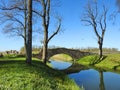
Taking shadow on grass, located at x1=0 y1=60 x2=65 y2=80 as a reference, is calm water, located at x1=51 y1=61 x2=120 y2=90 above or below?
below

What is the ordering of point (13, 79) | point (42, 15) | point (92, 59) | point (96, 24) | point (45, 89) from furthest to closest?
point (92, 59)
point (96, 24)
point (42, 15)
point (13, 79)
point (45, 89)

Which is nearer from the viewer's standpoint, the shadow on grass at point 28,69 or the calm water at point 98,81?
the shadow on grass at point 28,69

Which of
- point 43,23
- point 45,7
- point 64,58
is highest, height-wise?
point 45,7

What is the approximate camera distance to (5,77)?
49.2 feet

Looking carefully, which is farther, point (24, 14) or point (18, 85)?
point (24, 14)

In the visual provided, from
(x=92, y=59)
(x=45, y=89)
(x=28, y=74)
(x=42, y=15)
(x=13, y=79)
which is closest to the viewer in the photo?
(x=45, y=89)

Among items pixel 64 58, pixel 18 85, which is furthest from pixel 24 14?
pixel 64 58

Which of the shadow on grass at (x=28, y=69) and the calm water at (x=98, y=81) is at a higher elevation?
the shadow on grass at (x=28, y=69)

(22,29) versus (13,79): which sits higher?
(22,29)

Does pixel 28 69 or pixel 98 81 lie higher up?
pixel 28 69

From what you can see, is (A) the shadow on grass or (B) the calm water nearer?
(A) the shadow on grass

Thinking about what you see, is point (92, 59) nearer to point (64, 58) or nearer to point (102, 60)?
point (102, 60)

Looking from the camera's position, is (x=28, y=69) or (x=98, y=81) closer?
(x=28, y=69)

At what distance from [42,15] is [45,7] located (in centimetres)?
128
